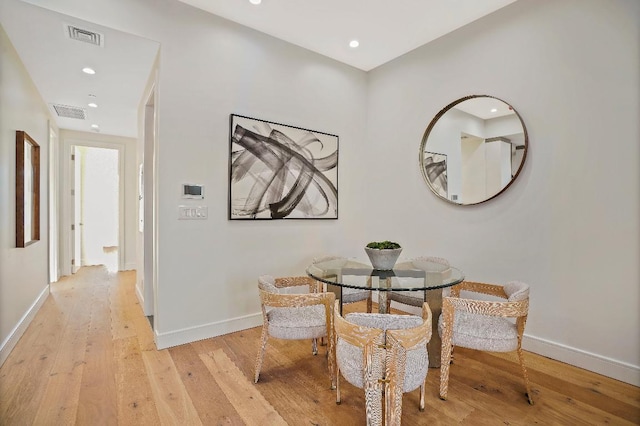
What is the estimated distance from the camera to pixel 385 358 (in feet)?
4.96

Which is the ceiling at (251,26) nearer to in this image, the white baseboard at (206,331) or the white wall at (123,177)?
the white wall at (123,177)

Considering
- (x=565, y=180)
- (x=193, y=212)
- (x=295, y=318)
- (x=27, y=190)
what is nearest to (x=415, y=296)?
(x=295, y=318)

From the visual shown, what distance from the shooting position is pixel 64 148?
18.3 feet

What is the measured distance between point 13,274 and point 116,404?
1.90 m

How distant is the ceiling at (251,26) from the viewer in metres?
2.58

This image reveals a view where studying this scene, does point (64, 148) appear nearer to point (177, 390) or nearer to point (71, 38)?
point (71, 38)

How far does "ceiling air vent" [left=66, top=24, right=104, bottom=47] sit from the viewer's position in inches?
100.0

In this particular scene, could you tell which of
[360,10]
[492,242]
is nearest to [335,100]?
[360,10]

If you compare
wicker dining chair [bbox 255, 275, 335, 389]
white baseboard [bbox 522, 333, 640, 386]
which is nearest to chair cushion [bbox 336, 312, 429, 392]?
wicker dining chair [bbox 255, 275, 335, 389]

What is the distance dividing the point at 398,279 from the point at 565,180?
1.62 meters

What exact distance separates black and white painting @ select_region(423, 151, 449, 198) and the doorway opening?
21.6 feet

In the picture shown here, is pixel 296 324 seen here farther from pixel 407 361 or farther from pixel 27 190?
pixel 27 190

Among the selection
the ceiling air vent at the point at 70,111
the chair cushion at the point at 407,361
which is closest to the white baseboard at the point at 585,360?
the chair cushion at the point at 407,361

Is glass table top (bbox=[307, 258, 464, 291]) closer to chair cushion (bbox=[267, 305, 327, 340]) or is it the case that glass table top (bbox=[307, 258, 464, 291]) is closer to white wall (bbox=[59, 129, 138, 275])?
chair cushion (bbox=[267, 305, 327, 340])
